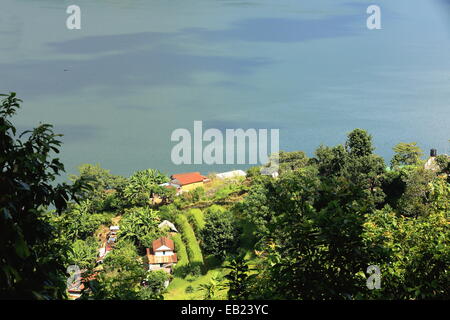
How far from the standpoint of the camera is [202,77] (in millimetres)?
50594

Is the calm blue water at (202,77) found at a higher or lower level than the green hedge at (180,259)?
higher

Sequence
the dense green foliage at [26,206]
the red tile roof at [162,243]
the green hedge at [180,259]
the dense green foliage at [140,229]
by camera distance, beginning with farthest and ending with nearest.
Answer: the dense green foliage at [140,229] < the red tile roof at [162,243] < the green hedge at [180,259] < the dense green foliage at [26,206]

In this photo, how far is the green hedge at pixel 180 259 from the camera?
17.9 metres

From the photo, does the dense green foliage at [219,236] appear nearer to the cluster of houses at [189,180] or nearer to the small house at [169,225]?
the small house at [169,225]

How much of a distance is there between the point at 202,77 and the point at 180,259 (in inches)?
1329

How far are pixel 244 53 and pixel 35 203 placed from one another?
54.1 meters

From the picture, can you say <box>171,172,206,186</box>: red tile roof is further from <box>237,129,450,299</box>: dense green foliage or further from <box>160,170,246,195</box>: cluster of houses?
<box>237,129,450,299</box>: dense green foliage

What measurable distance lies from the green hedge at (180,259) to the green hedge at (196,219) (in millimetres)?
924

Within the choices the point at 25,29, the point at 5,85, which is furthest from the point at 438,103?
the point at 25,29

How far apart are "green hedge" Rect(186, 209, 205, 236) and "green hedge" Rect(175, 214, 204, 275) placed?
0.20 metres

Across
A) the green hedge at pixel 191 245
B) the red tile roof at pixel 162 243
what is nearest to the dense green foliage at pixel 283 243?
the green hedge at pixel 191 245

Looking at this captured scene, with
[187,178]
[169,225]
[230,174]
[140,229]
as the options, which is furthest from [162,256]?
[230,174]

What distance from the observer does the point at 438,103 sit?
43.1 m
